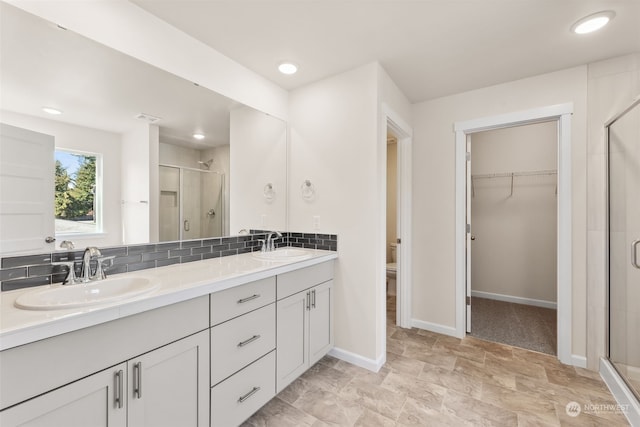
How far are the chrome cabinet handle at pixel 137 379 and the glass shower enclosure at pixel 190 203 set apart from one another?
86 cm

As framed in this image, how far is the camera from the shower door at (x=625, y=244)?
1731mm

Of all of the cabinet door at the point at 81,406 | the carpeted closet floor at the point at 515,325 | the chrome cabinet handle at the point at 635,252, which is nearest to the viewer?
the cabinet door at the point at 81,406

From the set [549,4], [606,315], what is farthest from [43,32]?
[606,315]

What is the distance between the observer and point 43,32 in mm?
1251

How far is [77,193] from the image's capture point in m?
1.38

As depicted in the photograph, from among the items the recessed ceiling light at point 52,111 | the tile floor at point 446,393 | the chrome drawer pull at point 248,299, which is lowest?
the tile floor at point 446,393

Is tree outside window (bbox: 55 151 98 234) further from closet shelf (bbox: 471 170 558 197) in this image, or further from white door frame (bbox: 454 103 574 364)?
closet shelf (bbox: 471 170 558 197)

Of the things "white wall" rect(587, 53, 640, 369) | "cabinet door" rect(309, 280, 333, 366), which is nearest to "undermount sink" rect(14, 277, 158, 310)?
"cabinet door" rect(309, 280, 333, 366)

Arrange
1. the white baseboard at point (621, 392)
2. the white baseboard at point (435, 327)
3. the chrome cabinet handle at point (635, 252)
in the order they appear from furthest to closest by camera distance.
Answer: the white baseboard at point (435, 327), the chrome cabinet handle at point (635, 252), the white baseboard at point (621, 392)

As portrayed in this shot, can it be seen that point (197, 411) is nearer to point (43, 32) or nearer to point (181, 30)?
point (43, 32)

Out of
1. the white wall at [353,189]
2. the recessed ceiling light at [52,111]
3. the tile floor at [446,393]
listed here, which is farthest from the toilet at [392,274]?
the recessed ceiling light at [52,111]

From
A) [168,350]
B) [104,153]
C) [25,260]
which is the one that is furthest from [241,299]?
[104,153]

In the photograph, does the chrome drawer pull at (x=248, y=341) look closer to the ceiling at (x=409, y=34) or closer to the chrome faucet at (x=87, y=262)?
the chrome faucet at (x=87, y=262)

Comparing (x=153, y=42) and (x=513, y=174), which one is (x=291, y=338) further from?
(x=513, y=174)
